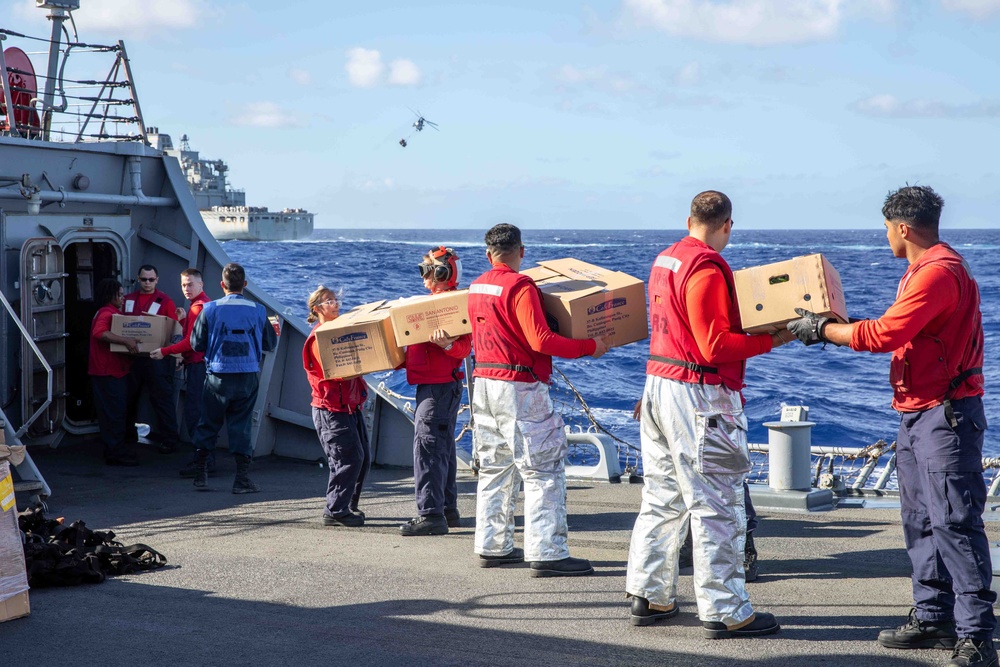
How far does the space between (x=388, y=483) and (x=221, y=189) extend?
8519 centimetres

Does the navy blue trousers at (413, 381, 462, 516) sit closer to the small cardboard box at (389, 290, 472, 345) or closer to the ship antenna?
the small cardboard box at (389, 290, 472, 345)

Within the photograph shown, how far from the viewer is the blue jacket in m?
8.45

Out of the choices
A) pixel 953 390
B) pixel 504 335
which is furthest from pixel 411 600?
pixel 953 390

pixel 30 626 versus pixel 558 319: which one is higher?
pixel 558 319

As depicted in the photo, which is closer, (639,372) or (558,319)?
(558,319)

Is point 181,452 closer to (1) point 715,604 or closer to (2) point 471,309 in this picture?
(2) point 471,309

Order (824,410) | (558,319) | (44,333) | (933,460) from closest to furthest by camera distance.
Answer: (933,460)
(558,319)
(44,333)
(824,410)

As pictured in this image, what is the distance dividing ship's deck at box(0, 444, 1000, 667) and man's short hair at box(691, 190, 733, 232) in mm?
1855

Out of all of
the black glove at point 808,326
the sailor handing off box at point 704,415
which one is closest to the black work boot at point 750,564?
the sailor handing off box at point 704,415

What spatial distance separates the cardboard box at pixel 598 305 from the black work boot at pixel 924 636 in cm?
200

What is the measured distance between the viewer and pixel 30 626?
4.93 meters

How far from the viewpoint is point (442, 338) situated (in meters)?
6.45

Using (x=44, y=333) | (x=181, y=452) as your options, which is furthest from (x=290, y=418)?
(x=44, y=333)

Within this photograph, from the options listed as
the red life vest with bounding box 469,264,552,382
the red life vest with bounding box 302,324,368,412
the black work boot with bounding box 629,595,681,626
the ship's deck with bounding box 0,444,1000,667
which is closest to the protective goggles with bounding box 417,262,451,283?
the red life vest with bounding box 469,264,552,382
